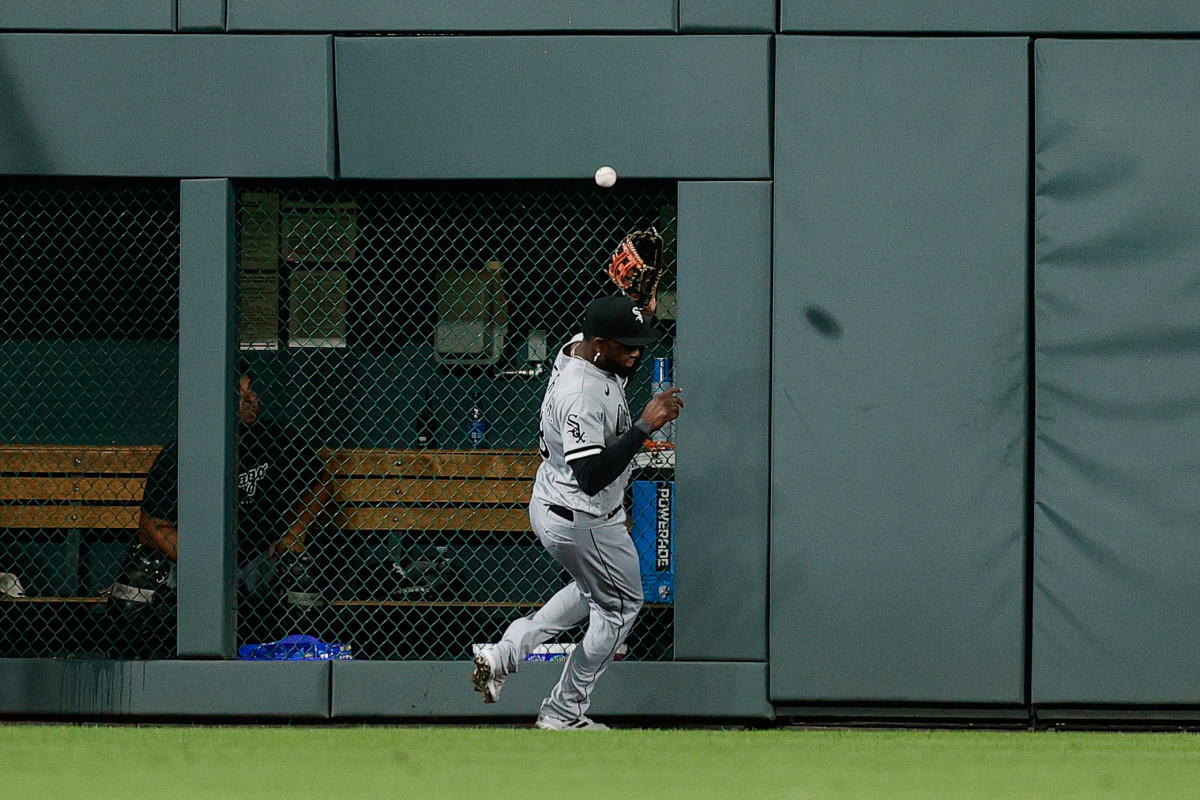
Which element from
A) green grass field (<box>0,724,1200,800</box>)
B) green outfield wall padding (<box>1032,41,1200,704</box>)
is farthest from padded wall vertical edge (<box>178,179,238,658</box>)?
green outfield wall padding (<box>1032,41,1200,704</box>)

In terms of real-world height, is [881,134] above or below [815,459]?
above

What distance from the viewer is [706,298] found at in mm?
6723

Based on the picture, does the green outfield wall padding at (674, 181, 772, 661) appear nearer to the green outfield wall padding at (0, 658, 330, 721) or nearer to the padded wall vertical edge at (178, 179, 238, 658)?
the green outfield wall padding at (0, 658, 330, 721)

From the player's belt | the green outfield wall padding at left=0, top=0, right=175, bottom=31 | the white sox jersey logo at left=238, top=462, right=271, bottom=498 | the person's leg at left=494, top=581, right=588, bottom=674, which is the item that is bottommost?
the person's leg at left=494, top=581, right=588, bottom=674

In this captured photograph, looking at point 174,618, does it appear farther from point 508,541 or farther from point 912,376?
point 912,376

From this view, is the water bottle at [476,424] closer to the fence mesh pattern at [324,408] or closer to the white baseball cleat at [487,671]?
the fence mesh pattern at [324,408]

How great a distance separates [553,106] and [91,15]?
2.25m

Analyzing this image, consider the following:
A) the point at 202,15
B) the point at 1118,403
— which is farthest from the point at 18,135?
the point at 1118,403

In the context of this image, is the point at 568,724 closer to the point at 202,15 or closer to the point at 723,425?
the point at 723,425

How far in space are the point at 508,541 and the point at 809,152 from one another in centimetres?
291

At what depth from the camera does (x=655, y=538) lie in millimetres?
7246

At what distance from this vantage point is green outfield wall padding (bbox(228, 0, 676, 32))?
22.1 feet

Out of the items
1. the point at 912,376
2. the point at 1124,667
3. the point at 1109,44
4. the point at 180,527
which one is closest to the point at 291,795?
the point at 180,527

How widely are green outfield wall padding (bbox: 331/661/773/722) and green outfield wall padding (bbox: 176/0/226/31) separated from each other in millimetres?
3090
